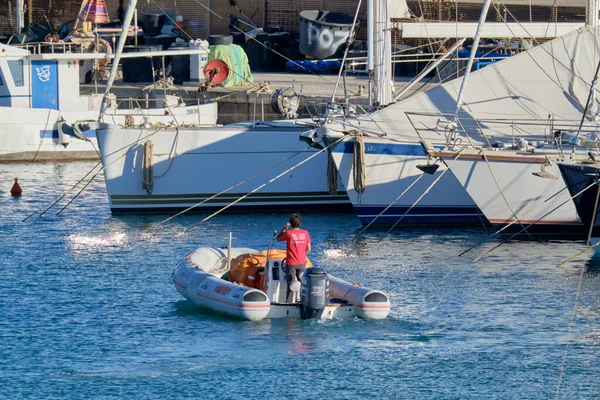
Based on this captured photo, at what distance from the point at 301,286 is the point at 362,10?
36.8 metres

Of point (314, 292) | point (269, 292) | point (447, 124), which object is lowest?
point (269, 292)

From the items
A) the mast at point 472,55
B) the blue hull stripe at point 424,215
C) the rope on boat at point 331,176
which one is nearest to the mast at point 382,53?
the rope on boat at point 331,176

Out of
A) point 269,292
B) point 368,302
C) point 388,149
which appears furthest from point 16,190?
point 368,302

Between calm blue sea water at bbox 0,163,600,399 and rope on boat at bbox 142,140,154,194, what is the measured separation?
97.5 inches

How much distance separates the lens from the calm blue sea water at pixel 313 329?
15.6 metres

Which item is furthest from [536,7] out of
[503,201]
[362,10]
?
[503,201]

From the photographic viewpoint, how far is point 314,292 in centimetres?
1728

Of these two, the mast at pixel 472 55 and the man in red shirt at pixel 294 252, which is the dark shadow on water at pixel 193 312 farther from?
the mast at pixel 472 55

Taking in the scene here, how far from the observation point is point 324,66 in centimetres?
4712

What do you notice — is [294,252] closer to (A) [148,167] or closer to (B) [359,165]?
(B) [359,165]

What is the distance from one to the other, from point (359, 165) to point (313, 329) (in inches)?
344

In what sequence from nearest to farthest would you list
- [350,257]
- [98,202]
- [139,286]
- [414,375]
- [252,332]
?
[414,375]
[252,332]
[139,286]
[350,257]
[98,202]

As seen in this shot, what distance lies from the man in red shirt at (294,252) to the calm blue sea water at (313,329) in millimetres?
676

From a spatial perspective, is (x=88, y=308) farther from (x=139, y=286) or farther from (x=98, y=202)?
(x=98, y=202)
